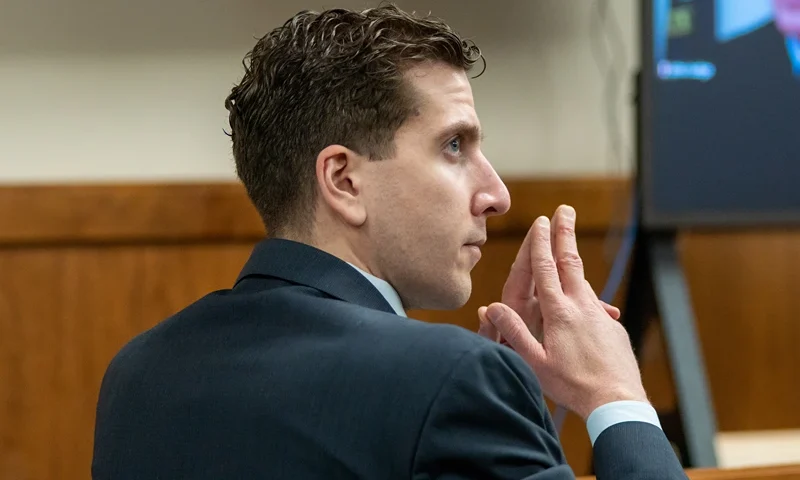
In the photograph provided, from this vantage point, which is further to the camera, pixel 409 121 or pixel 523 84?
pixel 523 84

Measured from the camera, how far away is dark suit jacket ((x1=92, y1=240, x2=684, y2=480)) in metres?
0.71

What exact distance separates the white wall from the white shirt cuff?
1177 millimetres

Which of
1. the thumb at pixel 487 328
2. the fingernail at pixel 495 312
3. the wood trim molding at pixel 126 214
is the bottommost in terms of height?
the wood trim molding at pixel 126 214

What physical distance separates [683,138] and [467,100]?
829 mm

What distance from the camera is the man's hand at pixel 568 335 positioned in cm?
97

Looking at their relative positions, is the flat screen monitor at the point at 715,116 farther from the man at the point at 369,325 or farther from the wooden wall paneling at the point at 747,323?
the man at the point at 369,325

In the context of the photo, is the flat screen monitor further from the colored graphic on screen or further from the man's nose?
the man's nose

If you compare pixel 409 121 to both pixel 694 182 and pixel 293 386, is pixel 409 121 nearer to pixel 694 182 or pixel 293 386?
pixel 293 386

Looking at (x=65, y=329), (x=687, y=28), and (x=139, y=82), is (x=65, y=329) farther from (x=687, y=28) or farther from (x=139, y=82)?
(x=687, y=28)

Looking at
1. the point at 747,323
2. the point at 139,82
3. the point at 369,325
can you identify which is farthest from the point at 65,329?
the point at 747,323

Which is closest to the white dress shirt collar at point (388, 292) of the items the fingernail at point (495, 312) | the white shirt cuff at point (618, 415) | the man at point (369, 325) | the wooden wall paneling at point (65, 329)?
the man at point (369, 325)

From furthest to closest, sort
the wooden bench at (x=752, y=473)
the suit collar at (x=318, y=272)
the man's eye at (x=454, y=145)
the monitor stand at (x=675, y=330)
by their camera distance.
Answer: the monitor stand at (x=675, y=330) → the wooden bench at (x=752, y=473) → the man's eye at (x=454, y=145) → the suit collar at (x=318, y=272)

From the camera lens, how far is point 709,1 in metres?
1.73

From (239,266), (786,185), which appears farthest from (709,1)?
(239,266)
